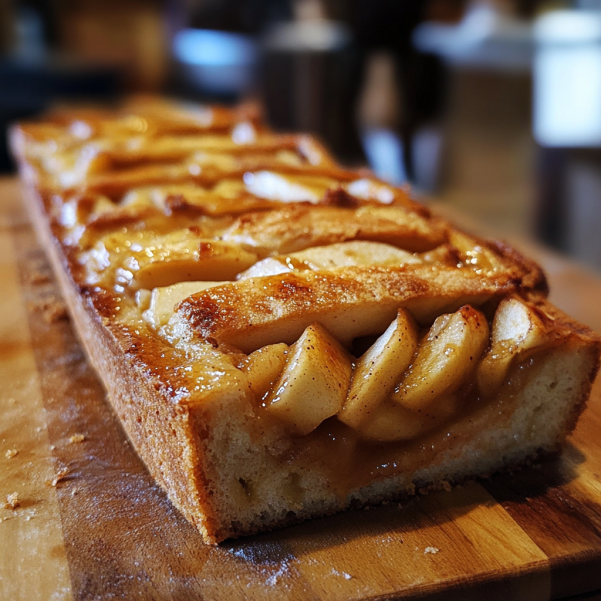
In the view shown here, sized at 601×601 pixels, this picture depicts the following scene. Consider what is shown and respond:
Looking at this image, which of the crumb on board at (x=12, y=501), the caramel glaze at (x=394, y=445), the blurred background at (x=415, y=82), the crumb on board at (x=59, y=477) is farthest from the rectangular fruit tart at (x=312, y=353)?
the blurred background at (x=415, y=82)

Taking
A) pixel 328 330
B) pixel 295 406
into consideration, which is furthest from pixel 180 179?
pixel 295 406

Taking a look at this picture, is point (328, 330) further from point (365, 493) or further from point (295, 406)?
point (365, 493)

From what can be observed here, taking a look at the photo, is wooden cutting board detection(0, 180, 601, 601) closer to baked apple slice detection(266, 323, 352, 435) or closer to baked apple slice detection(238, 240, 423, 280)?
baked apple slice detection(266, 323, 352, 435)

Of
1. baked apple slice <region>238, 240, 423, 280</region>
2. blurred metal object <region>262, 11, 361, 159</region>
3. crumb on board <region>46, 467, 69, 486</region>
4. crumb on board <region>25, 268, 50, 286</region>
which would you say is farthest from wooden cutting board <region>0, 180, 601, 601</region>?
blurred metal object <region>262, 11, 361, 159</region>

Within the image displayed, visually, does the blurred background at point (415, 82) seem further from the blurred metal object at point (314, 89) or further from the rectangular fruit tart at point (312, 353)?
the rectangular fruit tart at point (312, 353)

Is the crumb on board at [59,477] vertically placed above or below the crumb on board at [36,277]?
below

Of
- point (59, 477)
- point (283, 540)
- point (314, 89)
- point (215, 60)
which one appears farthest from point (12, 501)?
point (215, 60)

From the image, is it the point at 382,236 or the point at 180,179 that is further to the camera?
the point at 180,179
